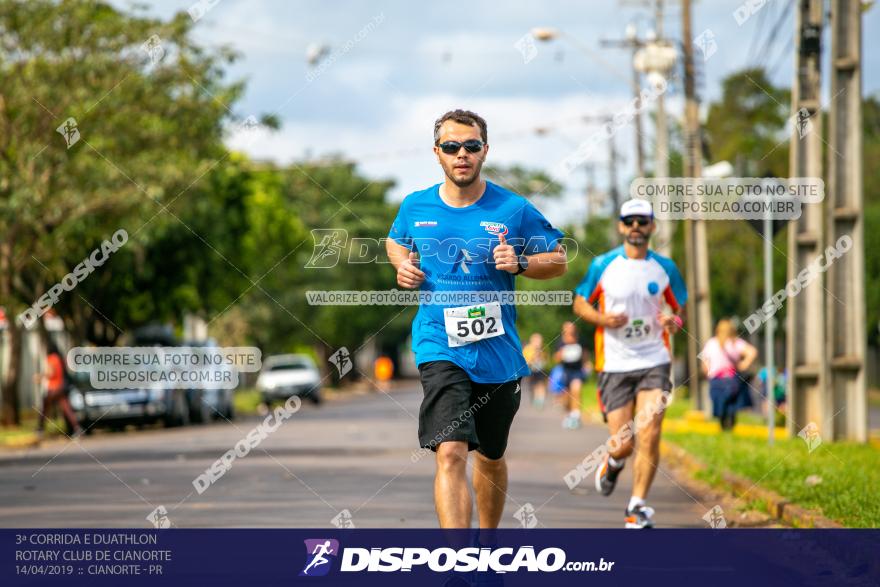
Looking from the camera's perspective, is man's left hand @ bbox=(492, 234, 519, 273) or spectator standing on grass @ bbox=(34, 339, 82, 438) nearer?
man's left hand @ bbox=(492, 234, 519, 273)

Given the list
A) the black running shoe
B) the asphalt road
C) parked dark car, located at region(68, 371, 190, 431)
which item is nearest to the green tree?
parked dark car, located at region(68, 371, 190, 431)

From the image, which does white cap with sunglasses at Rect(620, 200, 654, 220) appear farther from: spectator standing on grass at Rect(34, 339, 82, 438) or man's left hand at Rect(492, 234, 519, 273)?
spectator standing on grass at Rect(34, 339, 82, 438)

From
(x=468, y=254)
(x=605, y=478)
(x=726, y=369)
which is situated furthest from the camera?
(x=726, y=369)

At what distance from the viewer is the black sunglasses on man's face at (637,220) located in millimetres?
10438

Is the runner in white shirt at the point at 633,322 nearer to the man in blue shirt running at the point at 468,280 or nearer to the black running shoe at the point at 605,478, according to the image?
the black running shoe at the point at 605,478

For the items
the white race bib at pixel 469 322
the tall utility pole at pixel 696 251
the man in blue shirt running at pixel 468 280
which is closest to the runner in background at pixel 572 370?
the tall utility pole at pixel 696 251

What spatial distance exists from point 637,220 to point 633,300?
20.7 inches

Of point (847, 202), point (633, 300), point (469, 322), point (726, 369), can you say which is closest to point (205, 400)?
point (726, 369)

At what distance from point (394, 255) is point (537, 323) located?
2670 inches

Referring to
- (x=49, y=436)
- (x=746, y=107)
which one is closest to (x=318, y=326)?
(x=746, y=107)

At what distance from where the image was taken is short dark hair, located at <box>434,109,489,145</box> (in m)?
7.12

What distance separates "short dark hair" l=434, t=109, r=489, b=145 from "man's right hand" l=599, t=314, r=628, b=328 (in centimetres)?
340

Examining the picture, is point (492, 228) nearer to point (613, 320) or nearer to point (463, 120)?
point (463, 120)

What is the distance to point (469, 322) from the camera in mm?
7082
